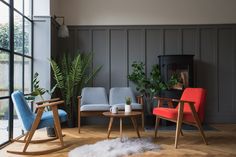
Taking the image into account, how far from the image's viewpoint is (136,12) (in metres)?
5.66

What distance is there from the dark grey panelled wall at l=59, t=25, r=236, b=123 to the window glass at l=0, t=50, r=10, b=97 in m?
2.07

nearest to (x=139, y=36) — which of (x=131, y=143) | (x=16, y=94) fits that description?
(x=131, y=143)

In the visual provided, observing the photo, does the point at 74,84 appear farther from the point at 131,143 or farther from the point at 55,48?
the point at 131,143

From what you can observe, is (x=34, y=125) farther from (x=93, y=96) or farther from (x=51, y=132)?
(x=93, y=96)

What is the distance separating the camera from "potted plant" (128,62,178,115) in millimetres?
5105

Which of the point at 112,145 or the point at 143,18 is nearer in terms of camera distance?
the point at 112,145

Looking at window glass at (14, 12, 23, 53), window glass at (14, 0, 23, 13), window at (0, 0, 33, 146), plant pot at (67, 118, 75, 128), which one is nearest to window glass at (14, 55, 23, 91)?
window at (0, 0, 33, 146)

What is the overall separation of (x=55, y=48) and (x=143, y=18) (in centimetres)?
199

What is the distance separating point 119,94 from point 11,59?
2.23 metres

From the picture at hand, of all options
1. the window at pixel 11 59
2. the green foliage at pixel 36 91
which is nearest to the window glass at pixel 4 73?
the window at pixel 11 59

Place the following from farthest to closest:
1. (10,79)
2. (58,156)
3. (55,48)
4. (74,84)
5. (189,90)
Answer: (55,48) → (74,84) → (189,90) → (10,79) → (58,156)

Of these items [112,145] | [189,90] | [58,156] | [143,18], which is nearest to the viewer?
[58,156]

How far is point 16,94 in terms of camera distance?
3.26 m

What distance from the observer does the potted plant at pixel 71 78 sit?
4801 millimetres
